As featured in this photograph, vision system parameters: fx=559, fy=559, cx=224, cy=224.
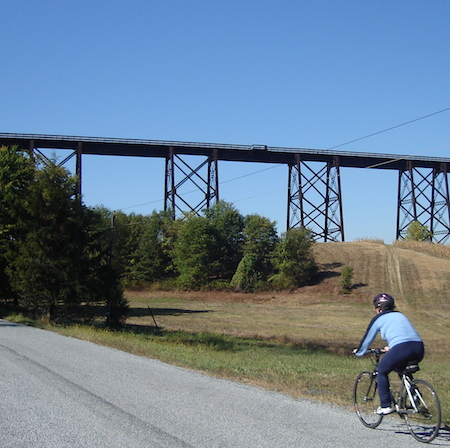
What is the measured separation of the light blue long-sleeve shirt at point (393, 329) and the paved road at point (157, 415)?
1.02 m

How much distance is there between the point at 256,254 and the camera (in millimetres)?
63438

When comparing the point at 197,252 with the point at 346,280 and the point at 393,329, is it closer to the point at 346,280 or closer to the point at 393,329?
the point at 346,280

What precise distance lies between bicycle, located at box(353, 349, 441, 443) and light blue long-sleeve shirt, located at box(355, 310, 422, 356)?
0.27m

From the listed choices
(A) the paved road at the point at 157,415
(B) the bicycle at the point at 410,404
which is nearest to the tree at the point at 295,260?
(A) the paved road at the point at 157,415

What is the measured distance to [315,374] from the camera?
10805 millimetres

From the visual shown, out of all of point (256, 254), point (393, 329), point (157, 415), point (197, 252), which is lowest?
point (157, 415)

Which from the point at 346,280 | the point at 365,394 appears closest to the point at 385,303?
the point at 365,394

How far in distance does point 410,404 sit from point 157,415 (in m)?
2.93

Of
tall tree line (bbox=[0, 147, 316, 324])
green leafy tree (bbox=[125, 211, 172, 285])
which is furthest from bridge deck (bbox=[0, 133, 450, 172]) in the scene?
green leafy tree (bbox=[125, 211, 172, 285])

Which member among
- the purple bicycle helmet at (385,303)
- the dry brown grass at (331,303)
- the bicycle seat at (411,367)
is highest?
the purple bicycle helmet at (385,303)

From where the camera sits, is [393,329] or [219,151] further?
[219,151]

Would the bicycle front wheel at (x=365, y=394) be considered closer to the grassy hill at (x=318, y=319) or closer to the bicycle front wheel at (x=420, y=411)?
the bicycle front wheel at (x=420, y=411)

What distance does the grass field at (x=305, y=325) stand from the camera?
11.0 metres

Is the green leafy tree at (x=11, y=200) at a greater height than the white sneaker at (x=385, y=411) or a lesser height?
greater
